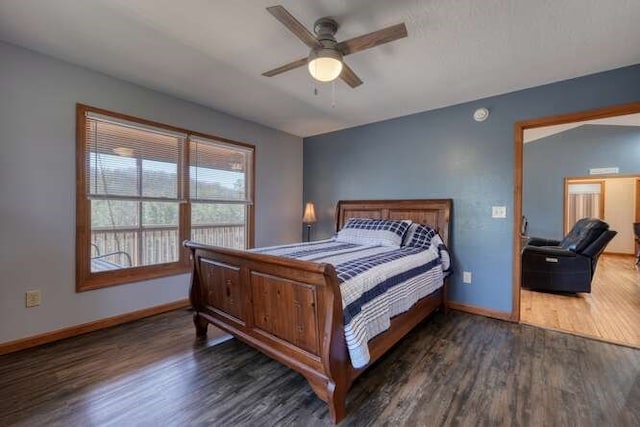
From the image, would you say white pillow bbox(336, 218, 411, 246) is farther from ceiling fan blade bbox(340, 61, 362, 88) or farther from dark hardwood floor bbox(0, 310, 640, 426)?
ceiling fan blade bbox(340, 61, 362, 88)

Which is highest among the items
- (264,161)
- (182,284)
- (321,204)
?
(264,161)

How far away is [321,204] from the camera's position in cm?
469

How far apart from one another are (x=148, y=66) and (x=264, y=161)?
1.91 meters

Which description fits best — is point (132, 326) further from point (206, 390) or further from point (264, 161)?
point (264, 161)

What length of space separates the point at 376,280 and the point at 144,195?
2.54 m

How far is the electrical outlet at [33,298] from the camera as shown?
2318 millimetres

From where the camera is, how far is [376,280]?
1971 mm

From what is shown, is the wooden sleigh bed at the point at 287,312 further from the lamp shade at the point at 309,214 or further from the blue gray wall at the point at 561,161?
the blue gray wall at the point at 561,161

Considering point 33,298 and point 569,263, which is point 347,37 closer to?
point 33,298

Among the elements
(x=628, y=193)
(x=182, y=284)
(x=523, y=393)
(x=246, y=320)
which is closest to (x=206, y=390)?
(x=246, y=320)

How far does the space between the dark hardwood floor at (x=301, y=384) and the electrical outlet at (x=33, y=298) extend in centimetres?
37

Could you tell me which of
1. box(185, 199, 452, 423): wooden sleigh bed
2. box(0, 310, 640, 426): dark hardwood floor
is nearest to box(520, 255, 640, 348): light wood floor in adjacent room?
box(0, 310, 640, 426): dark hardwood floor

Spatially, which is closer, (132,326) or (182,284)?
(132,326)

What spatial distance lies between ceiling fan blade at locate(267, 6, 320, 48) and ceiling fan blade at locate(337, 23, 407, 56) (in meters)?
0.19
